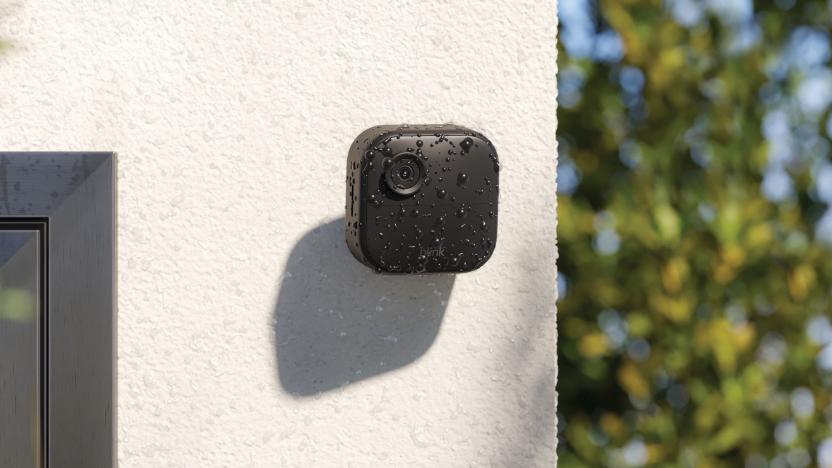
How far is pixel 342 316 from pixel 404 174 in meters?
0.38

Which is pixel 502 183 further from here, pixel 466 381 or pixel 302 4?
pixel 302 4

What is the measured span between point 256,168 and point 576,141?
0.93 meters

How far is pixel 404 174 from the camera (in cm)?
180

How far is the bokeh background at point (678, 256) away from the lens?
7.65ft

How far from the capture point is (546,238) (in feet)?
6.69

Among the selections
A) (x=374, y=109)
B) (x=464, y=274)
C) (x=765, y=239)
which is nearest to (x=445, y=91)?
(x=374, y=109)

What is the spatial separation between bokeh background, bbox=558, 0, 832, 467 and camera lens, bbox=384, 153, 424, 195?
2.18 ft

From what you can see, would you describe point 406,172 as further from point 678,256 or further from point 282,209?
point 678,256

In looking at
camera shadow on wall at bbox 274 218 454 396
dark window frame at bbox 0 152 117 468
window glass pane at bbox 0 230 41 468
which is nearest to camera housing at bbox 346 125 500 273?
camera shadow on wall at bbox 274 218 454 396

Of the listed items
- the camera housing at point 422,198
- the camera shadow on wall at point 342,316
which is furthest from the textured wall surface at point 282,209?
the camera housing at point 422,198

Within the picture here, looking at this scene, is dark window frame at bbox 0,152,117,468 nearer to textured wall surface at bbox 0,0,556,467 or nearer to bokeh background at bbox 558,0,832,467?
textured wall surface at bbox 0,0,556,467

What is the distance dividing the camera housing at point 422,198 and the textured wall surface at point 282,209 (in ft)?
0.52

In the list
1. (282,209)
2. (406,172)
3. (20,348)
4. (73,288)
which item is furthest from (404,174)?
(20,348)

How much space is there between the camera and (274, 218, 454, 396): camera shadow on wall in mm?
1944
